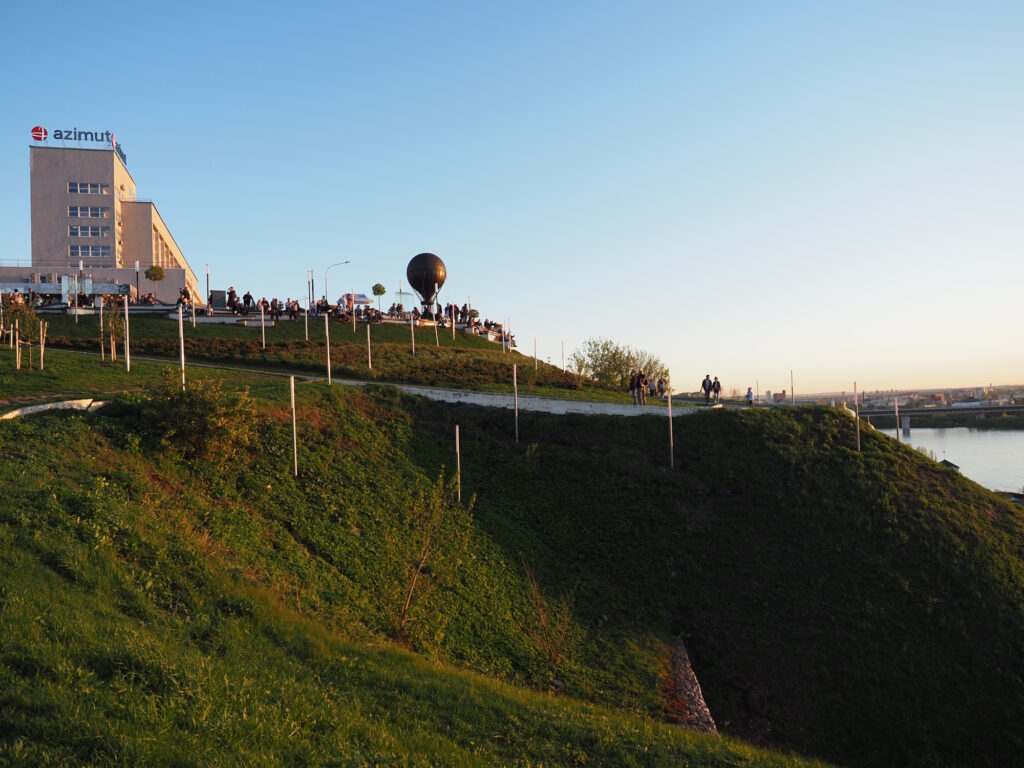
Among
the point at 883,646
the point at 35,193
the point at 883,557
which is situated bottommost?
the point at 883,646

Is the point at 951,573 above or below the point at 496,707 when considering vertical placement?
below

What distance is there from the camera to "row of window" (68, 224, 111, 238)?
87562 mm

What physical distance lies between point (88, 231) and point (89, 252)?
2.76 m

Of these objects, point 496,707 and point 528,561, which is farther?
point 528,561

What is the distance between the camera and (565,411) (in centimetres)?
3331

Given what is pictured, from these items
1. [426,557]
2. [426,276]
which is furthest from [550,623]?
[426,276]

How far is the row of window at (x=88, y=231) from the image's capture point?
3447 inches

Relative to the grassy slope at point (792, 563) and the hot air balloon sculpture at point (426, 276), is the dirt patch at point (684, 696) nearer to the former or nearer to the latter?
the grassy slope at point (792, 563)

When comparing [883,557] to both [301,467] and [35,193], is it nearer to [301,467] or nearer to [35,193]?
[301,467]

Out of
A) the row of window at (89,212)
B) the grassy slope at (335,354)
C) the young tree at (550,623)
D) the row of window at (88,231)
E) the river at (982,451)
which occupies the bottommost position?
the river at (982,451)

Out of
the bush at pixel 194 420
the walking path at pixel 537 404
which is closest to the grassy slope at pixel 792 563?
the walking path at pixel 537 404

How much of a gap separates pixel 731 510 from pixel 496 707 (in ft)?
58.4

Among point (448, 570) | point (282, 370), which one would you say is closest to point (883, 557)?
point (448, 570)

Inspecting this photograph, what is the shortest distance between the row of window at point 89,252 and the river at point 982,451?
87.8 meters
